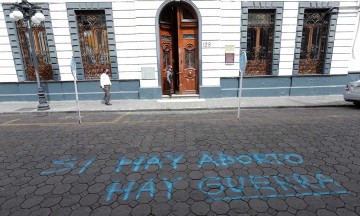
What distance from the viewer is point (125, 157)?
4.39 meters

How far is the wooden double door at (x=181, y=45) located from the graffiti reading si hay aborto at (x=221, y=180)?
7574mm

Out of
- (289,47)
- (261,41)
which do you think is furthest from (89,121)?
(289,47)

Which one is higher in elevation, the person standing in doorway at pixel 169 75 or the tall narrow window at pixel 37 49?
the tall narrow window at pixel 37 49

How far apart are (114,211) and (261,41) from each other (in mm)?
11220

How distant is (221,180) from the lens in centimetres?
345

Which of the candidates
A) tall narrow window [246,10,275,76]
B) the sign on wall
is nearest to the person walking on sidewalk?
the sign on wall

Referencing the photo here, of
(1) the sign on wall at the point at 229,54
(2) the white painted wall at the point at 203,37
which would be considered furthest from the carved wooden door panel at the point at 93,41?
(1) the sign on wall at the point at 229,54

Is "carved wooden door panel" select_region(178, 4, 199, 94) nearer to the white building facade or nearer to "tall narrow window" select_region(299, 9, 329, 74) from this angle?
the white building facade

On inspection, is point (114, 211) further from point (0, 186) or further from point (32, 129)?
point (32, 129)

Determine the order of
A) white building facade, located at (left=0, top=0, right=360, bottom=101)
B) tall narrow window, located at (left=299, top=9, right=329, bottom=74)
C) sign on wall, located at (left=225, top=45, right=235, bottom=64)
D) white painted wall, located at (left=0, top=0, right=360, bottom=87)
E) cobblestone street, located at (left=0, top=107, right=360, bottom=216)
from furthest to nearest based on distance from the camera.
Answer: tall narrow window, located at (left=299, top=9, right=329, bottom=74) < sign on wall, located at (left=225, top=45, right=235, bottom=64) < white building facade, located at (left=0, top=0, right=360, bottom=101) < white painted wall, located at (left=0, top=0, right=360, bottom=87) < cobblestone street, located at (left=0, top=107, right=360, bottom=216)

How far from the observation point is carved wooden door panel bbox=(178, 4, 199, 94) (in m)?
10.9

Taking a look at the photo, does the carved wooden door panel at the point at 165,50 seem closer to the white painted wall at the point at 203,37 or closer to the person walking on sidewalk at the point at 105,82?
the white painted wall at the point at 203,37

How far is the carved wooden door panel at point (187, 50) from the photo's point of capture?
35.7 feet

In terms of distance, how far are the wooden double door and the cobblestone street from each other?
5103 mm
